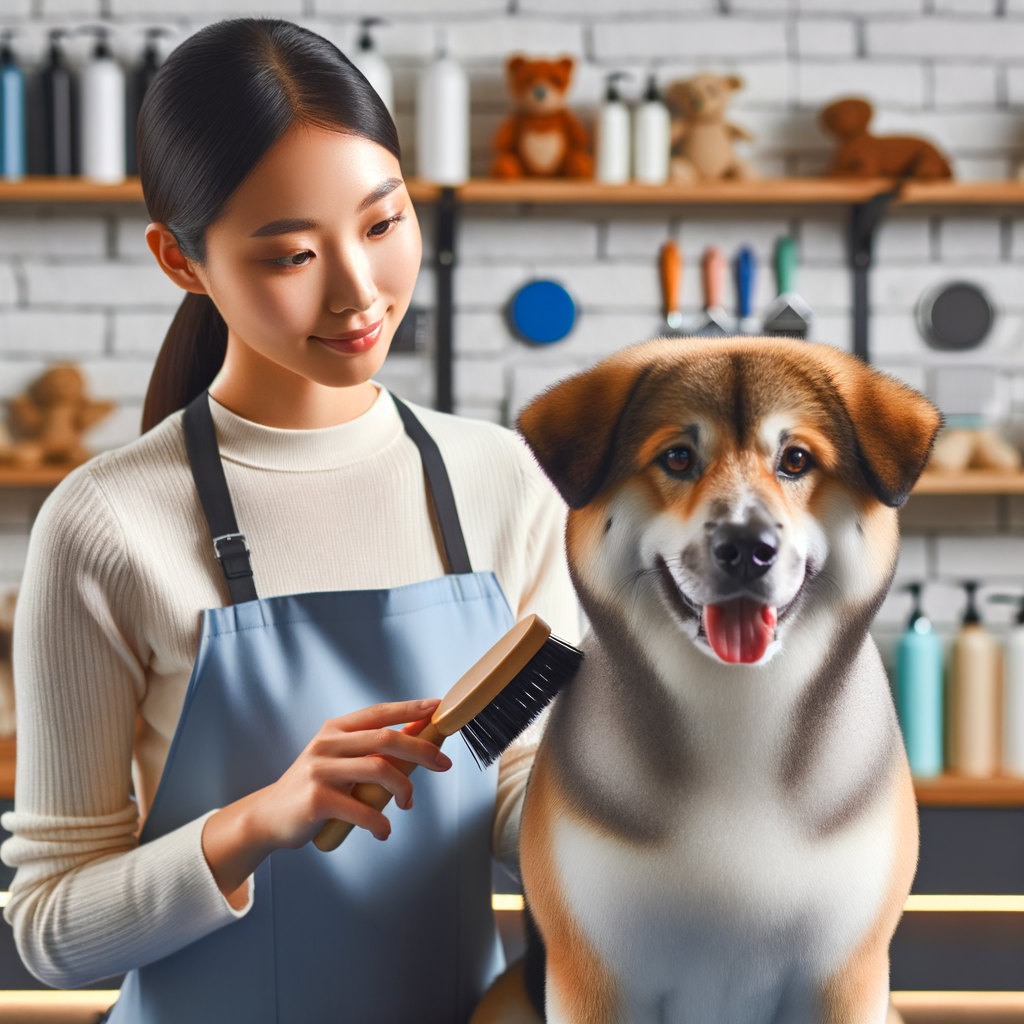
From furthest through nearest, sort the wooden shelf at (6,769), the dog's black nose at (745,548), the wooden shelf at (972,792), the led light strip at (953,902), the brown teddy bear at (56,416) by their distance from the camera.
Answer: the brown teddy bear at (56,416) < the wooden shelf at (972,792) < the wooden shelf at (6,769) < the led light strip at (953,902) < the dog's black nose at (745,548)

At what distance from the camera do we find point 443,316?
219 cm

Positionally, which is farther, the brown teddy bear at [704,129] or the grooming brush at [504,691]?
the brown teddy bear at [704,129]

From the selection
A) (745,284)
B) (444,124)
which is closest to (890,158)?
(745,284)

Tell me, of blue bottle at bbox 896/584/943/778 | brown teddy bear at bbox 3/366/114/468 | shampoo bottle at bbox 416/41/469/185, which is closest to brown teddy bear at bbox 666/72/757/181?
shampoo bottle at bbox 416/41/469/185

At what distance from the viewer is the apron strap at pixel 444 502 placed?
760 mm

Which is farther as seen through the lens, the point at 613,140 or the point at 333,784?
the point at 613,140

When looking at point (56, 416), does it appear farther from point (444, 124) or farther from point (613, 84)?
point (613, 84)

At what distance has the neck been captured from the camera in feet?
2.42

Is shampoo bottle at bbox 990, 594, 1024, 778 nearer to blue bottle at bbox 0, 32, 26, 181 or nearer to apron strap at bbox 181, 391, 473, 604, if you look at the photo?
apron strap at bbox 181, 391, 473, 604

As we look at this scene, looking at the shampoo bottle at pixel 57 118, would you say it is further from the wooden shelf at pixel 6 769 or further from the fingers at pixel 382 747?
the fingers at pixel 382 747

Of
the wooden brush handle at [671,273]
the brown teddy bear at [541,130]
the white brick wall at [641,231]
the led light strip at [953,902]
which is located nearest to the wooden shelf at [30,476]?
the white brick wall at [641,231]

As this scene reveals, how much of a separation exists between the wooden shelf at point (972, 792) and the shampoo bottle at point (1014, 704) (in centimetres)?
4

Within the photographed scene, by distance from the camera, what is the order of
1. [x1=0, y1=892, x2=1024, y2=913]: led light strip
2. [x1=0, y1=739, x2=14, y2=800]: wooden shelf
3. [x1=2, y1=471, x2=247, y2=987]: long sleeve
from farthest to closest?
[x1=0, y1=739, x2=14, y2=800]: wooden shelf < [x1=0, y1=892, x2=1024, y2=913]: led light strip < [x1=2, y1=471, x2=247, y2=987]: long sleeve

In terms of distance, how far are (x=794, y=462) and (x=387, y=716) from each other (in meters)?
0.26
